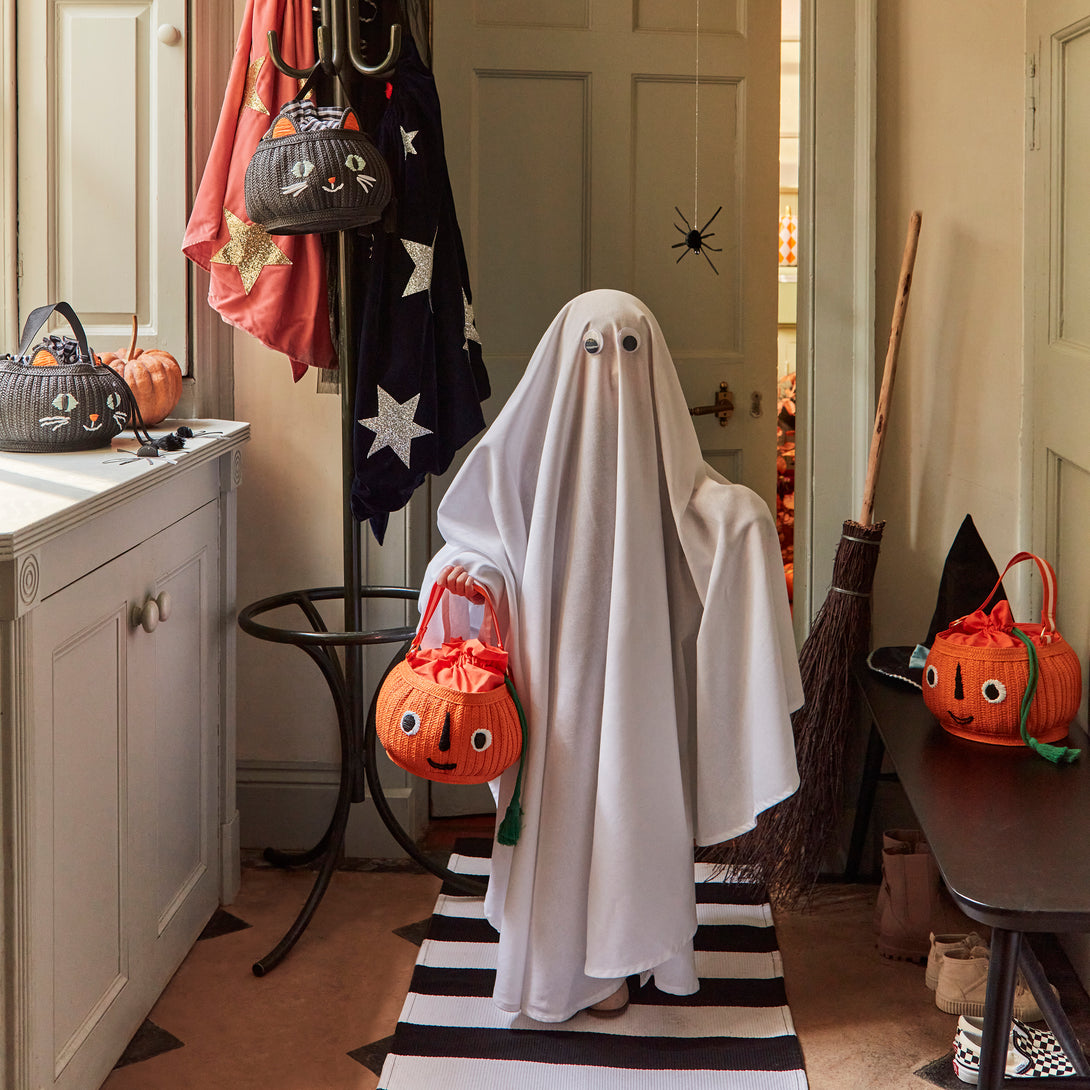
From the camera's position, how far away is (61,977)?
1.73 meters

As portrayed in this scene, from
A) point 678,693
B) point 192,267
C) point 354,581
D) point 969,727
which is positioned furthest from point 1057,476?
point 192,267

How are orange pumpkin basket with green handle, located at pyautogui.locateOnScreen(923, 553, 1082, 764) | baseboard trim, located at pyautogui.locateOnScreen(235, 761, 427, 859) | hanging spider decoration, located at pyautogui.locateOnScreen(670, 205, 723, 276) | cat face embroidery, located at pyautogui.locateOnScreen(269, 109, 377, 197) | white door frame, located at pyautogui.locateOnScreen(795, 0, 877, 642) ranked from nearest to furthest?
cat face embroidery, located at pyautogui.locateOnScreen(269, 109, 377, 197)
orange pumpkin basket with green handle, located at pyautogui.locateOnScreen(923, 553, 1082, 764)
white door frame, located at pyautogui.locateOnScreen(795, 0, 877, 642)
baseboard trim, located at pyautogui.locateOnScreen(235, 761, 427, 859)
hanging spider decoration, located at pyautogui.locateOnScreen(670, 205, 723, 276)

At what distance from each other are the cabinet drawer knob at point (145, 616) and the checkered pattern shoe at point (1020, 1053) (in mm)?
1492

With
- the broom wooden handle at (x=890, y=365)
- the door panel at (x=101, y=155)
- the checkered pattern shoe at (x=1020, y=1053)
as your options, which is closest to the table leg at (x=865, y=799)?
the broom wooden handle at (x=890, y=365)

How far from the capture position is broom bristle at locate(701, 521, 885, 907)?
2.53 metres

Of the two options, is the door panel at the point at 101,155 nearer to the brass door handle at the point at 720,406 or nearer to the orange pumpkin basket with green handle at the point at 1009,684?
the brass door handle at the point at 720,406

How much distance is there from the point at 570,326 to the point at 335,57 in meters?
0.63

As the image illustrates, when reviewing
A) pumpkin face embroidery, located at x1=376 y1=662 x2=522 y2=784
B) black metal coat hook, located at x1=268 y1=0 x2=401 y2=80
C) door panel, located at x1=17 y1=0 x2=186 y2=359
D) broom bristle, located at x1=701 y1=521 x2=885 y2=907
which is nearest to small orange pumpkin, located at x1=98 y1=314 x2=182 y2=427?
door panel, located at x1=17 y1=0 x2=186 y2=359

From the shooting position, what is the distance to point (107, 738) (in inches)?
74.7

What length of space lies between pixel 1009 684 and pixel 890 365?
75cm

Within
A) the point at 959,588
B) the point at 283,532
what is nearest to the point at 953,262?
the point at 959,588

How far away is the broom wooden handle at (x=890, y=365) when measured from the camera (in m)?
2.47

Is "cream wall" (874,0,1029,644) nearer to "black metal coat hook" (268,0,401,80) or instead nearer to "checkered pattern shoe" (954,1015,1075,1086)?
"checkered pattern shoe" (954,1015,1075,1086)

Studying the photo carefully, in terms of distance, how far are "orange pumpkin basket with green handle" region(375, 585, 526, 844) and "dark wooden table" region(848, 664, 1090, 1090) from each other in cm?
67
